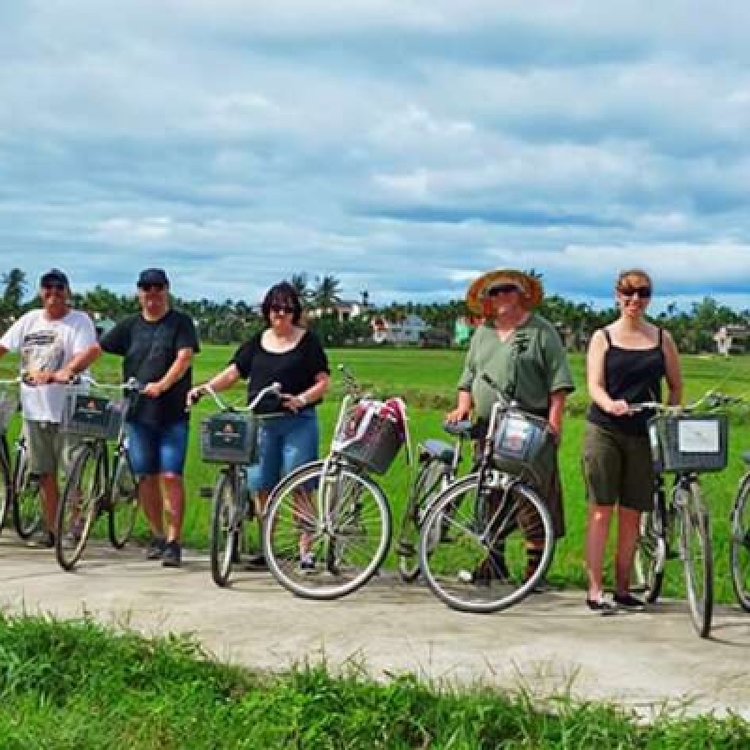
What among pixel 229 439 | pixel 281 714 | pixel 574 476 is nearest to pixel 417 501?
pixel 229 439

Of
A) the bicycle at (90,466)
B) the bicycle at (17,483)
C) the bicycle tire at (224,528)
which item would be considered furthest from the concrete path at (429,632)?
the bicycle at (17,483)

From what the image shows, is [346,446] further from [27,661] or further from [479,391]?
[27,661]

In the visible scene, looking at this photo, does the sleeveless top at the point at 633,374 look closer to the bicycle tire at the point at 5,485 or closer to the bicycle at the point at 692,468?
the bicycle at the point at 692,468

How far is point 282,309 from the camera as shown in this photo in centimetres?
622

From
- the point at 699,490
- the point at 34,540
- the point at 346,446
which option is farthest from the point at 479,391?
the point at 34,540

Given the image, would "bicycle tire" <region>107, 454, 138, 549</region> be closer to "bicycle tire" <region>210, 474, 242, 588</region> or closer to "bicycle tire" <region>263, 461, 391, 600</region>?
"bicycle tire" <region>210, 474, 242, 588</region>

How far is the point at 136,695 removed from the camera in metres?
4.23

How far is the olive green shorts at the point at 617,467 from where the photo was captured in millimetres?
5438

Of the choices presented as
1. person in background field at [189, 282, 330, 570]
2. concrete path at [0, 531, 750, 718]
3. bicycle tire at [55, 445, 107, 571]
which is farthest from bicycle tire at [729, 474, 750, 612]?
bicycle tire at [55, 445, 107, 571]

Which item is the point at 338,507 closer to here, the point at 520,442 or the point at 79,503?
the point at 520,442

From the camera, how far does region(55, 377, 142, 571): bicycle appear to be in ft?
20.7

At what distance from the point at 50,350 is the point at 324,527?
212 centimetres

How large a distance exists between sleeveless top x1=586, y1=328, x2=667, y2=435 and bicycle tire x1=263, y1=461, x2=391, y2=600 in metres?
1.20

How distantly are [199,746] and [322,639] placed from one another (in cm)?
104
